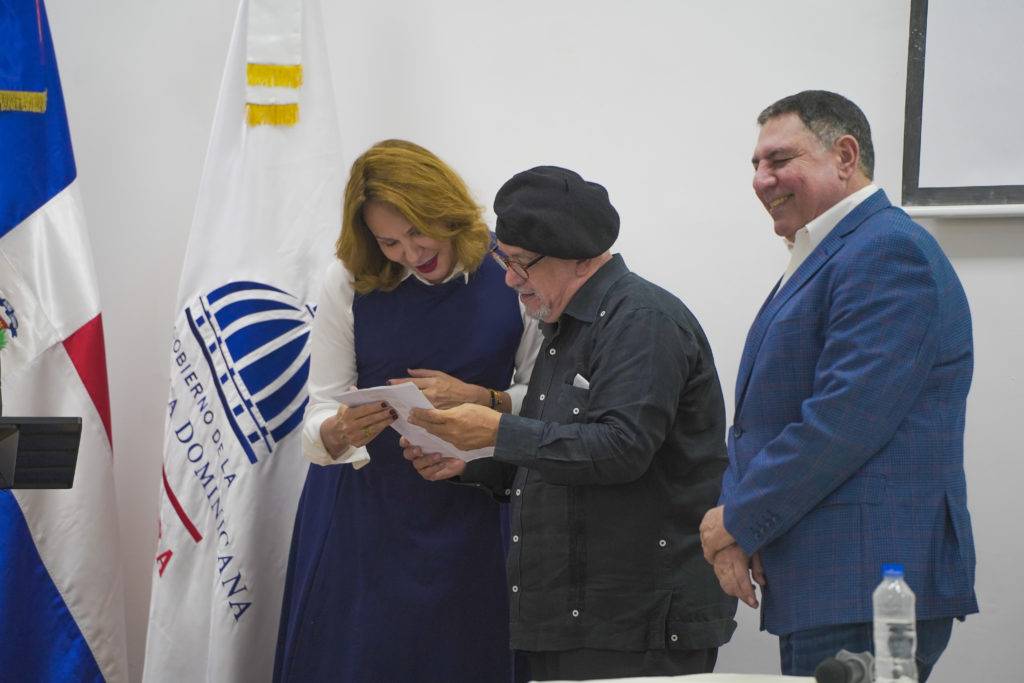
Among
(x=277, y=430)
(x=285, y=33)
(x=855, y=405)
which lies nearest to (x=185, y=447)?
(x=277, y=430)

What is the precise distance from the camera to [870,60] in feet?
8.43

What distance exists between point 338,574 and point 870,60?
1678 millimetres

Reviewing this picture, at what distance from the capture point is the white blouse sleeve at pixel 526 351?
7.41 feet

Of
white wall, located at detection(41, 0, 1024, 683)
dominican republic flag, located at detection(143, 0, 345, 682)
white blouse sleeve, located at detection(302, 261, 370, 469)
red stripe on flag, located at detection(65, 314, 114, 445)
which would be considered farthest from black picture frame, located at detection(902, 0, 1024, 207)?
red stripe on flag, located at detection(65, 314, 114, 445)

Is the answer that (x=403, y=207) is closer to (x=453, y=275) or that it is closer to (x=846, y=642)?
(x=453, y=275)

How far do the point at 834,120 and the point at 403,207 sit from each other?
0.82 meters

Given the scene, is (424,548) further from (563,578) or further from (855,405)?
(855,405)

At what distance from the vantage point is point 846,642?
5.18ft

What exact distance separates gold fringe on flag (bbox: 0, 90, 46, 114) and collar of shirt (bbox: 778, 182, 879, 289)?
1977 mm

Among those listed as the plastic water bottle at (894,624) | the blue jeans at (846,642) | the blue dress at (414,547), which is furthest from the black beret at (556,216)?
the plastic water bottle at (894,624)

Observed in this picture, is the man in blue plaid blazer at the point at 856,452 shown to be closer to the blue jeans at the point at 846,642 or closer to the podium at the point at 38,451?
the blue jeans at the point at 846,642

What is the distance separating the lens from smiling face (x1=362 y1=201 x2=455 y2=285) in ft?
7.12

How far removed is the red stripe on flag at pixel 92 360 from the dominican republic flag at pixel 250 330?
20cm

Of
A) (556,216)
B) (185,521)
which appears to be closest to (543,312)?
(556,216)
